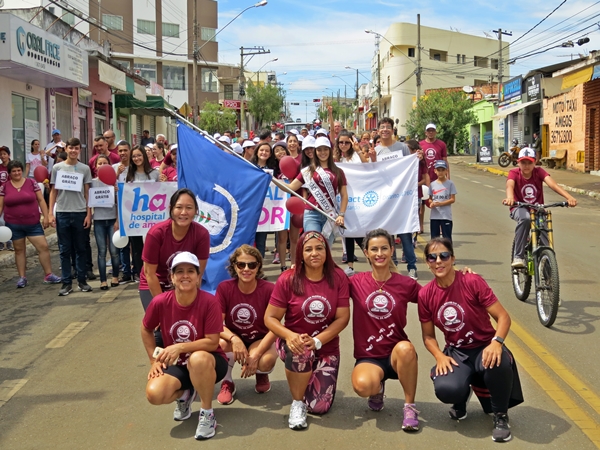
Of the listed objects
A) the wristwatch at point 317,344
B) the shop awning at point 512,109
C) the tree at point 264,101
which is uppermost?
the tree at point 264,101

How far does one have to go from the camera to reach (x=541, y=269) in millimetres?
7469

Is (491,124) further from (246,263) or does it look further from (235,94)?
(246,263)

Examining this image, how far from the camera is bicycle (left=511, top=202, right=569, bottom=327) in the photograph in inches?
279

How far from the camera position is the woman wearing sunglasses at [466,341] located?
14.8 ft

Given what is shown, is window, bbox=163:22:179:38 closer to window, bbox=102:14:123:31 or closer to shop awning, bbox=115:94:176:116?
window, bbox=102:14:123:31

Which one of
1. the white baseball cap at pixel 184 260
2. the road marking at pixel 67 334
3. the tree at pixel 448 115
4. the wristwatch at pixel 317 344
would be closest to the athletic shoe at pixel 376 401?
the wristwatch at pixel 317 344

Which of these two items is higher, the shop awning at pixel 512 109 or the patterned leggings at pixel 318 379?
the shop awning at pixel 512 109

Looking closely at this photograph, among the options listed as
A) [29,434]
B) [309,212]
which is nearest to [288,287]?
[29,434]

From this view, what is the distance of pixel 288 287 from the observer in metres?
5.04

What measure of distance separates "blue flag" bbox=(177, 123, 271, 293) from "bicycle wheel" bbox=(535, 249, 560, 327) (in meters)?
2.92

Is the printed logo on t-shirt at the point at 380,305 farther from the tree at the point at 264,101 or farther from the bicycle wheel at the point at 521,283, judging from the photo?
the tree at the point at 264,101

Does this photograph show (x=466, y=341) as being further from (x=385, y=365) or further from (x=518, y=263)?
(x=518, y=263)

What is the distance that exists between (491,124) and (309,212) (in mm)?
45386

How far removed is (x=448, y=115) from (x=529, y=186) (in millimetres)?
41031
